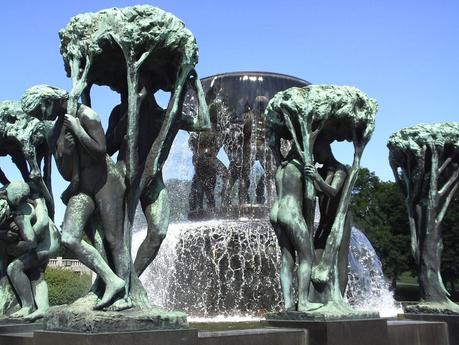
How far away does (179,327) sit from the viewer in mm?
5078

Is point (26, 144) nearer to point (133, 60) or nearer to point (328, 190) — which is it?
point (133, 60)

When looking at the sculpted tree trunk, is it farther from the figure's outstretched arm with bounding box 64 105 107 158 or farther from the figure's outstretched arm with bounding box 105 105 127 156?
the figure's outstretched arm with bounding box 64 105 107 158

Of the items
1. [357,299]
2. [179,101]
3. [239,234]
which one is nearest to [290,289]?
[179,101]

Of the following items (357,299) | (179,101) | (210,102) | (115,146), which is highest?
(210,102)

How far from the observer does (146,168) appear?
562 cm

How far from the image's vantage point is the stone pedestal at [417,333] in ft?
23.5

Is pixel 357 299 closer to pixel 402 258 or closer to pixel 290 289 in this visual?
pixel 290 289

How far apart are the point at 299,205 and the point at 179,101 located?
1894mm

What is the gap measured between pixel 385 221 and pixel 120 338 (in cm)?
3917

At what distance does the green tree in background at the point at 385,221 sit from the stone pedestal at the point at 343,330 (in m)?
32.4

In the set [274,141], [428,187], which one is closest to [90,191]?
[274,141]

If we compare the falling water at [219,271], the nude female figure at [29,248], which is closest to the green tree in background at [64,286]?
the falling water at [219,271]

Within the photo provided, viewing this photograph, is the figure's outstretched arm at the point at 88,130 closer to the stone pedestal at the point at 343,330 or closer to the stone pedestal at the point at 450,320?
the stone pedestal at the point at 343,330

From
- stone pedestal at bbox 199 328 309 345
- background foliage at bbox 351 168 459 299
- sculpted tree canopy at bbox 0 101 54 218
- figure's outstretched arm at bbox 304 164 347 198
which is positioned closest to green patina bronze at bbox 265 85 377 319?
figure's outstretched arm at bbox 304 164 347 198
